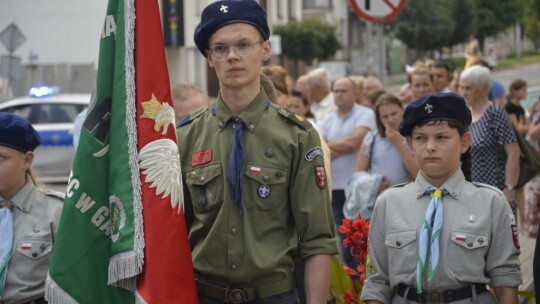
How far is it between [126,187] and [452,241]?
1.36 meters

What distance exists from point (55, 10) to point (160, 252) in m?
43.0

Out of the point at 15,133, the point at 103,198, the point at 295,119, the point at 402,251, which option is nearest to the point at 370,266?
the point at 402,251

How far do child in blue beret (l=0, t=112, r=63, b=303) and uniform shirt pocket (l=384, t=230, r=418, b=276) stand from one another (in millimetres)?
1612

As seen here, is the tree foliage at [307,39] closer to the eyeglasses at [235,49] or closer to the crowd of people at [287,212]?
the crowd of people at [287,212]

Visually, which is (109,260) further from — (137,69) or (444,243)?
(444,243)

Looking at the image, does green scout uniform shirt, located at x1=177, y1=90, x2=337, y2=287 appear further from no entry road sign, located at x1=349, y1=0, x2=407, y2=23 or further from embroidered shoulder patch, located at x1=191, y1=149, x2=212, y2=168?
no entry road sign, located at x1=349, y1=0, x2=407, y2=23

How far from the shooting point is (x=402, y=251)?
4641 millimetres

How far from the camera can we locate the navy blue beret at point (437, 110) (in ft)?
15.7

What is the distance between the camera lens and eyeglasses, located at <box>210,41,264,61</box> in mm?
A: 4391

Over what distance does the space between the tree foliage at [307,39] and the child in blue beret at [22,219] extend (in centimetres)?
5539

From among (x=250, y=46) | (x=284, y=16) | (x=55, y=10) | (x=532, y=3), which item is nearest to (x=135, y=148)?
(x=250, y=46)

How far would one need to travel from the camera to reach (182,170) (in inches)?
180

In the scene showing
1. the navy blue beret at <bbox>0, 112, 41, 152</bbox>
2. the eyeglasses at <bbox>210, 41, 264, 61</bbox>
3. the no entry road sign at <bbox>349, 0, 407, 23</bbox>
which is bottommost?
the navy blue beret at <bbox>0, 112, 41, 152</bbox>

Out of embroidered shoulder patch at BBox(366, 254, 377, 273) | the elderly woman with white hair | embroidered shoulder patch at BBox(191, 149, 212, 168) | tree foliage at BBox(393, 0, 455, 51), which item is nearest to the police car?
the elderly woman with white hair
